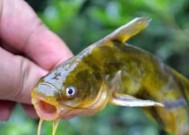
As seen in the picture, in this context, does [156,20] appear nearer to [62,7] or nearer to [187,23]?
[187,23]

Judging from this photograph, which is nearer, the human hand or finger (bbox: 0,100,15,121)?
the human hand

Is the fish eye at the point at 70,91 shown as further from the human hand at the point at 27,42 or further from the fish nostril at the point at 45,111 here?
the human hand at the point at 27,42

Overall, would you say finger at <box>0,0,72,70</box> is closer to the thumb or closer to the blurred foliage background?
the thumb

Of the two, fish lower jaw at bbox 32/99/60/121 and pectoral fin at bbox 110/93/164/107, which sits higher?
fish lower jaw at bbox 32/99/60/121

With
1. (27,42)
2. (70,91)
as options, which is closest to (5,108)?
(27,42)

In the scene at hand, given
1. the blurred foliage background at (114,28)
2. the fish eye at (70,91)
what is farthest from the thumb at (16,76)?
the blurred foliage background at (114,28)

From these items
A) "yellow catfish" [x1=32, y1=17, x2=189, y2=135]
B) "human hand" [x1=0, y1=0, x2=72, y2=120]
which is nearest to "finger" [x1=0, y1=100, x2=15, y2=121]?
"human hand" [x1=0, y1=0, x2=72, y2=120]

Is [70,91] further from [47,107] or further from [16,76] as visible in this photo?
[16,76]
